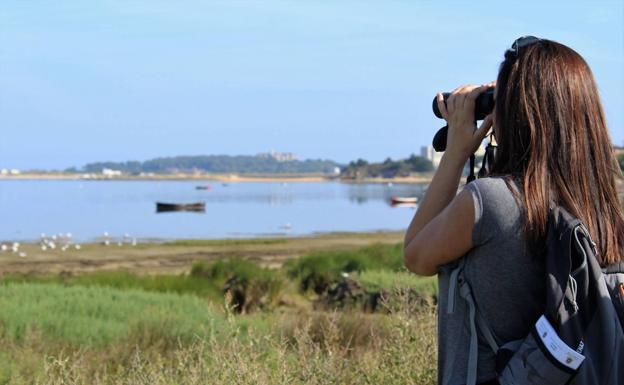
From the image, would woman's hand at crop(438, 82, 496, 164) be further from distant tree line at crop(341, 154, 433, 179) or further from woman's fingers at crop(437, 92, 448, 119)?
distant tree line at crop(341, 154, 433, 179)

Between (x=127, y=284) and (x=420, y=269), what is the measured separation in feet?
42.9

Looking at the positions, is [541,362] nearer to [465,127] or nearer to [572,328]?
[572,328]

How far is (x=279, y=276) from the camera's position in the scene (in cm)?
1623

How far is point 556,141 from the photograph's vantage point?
7.47 feet

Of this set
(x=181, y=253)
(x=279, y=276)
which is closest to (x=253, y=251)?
(x=181, y=253)

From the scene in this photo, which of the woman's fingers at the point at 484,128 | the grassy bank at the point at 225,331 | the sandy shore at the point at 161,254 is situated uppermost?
the woman's fingers at the point at 484,128

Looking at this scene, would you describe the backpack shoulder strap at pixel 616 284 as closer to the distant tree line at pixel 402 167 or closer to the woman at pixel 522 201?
the woman at pixel 522 201

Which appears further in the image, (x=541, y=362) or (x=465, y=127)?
(x=465, y=127)

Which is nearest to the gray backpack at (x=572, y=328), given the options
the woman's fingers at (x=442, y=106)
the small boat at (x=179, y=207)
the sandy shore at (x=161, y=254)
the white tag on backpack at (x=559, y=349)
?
the white tag on backpack at (x=559, y=349)

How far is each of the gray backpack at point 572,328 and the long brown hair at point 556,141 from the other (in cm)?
10

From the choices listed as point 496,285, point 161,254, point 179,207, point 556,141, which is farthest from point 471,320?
point 179,207

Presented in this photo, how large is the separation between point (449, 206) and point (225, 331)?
148 inches

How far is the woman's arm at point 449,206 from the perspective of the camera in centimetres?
223

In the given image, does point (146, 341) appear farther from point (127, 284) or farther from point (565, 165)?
point (127, 284)
